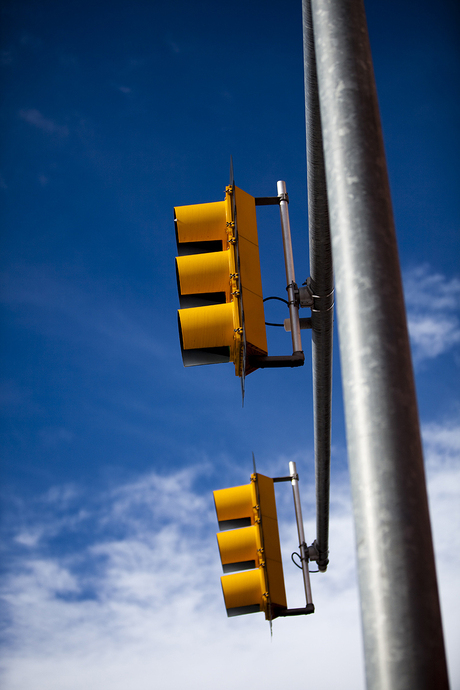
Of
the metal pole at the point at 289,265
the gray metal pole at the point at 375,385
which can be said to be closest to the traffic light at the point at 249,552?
the metal pole at the point at 289,265

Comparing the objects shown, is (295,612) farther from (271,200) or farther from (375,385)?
(375,385)

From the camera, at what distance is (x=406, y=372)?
1.70 m

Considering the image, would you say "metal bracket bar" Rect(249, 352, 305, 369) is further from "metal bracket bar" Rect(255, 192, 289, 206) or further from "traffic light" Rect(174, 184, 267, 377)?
"metal bracket bar" Rect(255, 192, 289, 206)

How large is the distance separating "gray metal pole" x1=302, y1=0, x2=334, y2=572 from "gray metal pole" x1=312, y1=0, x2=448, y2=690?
168 cm

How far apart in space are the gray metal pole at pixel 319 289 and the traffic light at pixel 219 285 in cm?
66

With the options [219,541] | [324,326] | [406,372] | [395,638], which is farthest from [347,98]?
[219,541]

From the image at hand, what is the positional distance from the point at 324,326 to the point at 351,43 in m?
4.10

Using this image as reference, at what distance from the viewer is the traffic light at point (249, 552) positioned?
6.86 metres

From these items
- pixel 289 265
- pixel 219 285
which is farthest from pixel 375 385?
pixel 289 265

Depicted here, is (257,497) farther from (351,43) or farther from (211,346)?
(351,43)

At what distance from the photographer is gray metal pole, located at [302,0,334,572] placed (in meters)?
3.84

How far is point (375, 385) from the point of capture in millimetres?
1660

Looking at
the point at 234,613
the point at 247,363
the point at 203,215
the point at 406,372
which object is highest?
the point at 203,215

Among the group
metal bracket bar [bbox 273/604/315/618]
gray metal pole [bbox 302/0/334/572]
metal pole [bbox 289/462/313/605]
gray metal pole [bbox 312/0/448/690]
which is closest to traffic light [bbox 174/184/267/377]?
gray metal pole [bbox 302/0/334/572]
